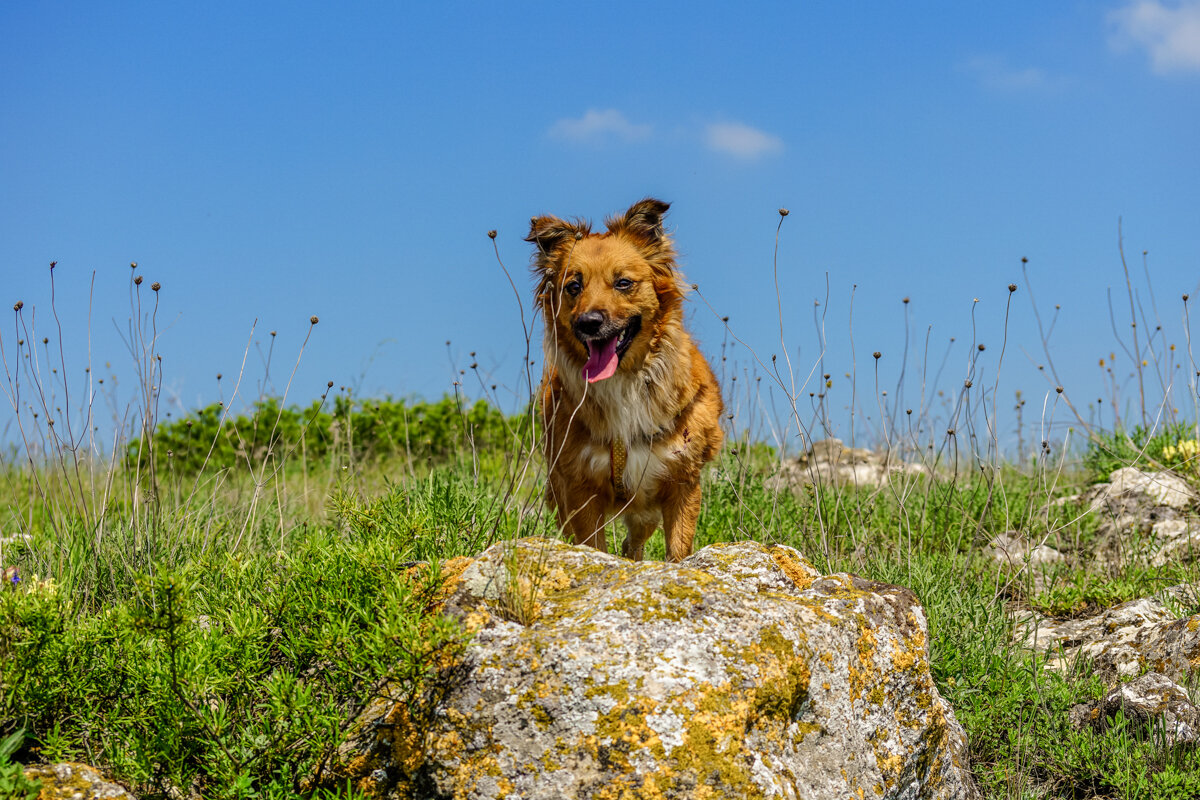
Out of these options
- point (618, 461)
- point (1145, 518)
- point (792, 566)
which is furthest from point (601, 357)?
point (1145, 518)

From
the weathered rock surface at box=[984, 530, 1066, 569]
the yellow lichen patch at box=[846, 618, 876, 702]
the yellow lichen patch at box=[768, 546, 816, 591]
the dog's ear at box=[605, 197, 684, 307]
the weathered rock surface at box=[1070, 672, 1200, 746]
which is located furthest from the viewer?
the weathered rock surface at box=[984, 530, 1066, 569]

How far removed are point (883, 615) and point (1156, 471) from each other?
581cm

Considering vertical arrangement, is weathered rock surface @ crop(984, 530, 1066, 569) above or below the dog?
below

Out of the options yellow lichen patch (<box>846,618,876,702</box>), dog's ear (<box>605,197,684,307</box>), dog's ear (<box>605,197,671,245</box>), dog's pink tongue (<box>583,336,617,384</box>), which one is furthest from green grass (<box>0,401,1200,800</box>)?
dog's ear (<box>605,197,671,245</box>)

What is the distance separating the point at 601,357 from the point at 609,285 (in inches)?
15.4

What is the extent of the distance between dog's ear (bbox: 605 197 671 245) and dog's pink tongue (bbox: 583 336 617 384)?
0.72m

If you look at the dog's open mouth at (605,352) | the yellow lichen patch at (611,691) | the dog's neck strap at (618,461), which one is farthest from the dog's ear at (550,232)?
the yellow lichen patch at (611,691)

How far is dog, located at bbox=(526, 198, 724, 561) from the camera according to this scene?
5.11m

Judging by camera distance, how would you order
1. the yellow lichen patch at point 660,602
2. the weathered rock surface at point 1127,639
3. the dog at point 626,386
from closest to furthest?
the yellow lichen patch at point 660,602 → the weathered rock surface at point 1127,639 → the dog at point 626,386

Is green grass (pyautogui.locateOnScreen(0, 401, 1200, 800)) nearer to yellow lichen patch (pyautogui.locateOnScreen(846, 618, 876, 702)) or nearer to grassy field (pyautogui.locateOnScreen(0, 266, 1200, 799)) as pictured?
grassy field (pyautogui.locateOnScreen(0, 266, 1200, 799))

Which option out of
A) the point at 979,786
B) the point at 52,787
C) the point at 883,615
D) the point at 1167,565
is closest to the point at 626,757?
the point at 883,615

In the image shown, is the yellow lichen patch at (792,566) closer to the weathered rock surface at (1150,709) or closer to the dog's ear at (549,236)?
the weathered rock surface at (1150,709)

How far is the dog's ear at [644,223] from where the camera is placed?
5469 mm

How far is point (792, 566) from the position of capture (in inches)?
133
